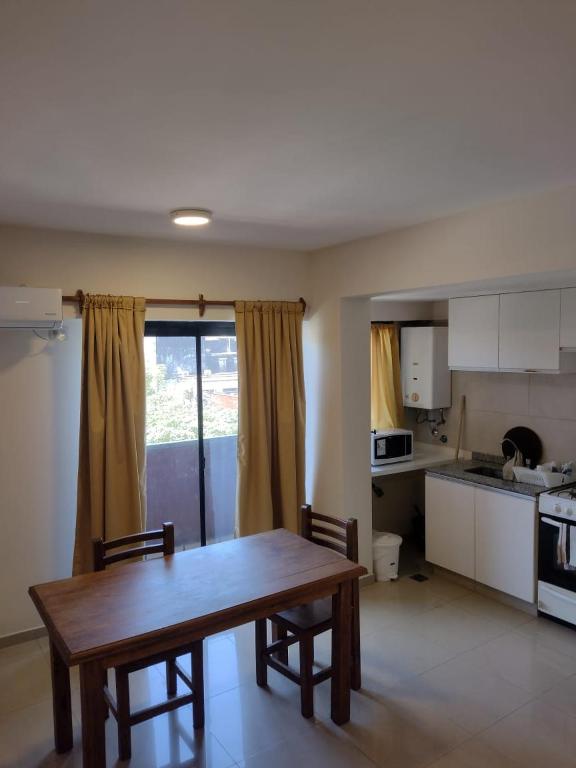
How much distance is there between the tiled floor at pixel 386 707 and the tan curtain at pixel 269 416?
0.84 meters

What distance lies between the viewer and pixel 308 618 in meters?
2.77

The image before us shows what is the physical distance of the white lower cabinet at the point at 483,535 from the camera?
371 cm

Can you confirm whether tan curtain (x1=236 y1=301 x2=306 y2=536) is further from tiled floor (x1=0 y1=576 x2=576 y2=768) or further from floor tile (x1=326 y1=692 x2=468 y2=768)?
floor tile (x1=326 y1=692 x2=468 y2=768)

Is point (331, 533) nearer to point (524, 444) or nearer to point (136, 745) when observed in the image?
point (136, 745)

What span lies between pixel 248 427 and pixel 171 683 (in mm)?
1671

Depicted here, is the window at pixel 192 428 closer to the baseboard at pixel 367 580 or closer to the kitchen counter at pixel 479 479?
the baseboard at pixel 367 580

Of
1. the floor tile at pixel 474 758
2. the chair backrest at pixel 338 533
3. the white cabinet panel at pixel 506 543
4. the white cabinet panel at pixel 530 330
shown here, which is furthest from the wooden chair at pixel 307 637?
the white cabinet panel at pixel 530 330

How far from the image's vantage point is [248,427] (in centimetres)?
395

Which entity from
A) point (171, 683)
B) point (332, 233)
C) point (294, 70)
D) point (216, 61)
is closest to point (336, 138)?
point (294, 70)

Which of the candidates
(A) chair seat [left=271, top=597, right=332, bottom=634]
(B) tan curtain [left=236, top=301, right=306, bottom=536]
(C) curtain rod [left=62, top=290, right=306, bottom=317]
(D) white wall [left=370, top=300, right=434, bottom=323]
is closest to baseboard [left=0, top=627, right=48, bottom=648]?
(B) tan curtain [left=236, top=301, right=306, bottom=536]

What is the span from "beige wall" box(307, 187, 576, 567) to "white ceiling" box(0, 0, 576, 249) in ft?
0.63

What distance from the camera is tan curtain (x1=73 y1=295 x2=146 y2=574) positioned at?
337 cm

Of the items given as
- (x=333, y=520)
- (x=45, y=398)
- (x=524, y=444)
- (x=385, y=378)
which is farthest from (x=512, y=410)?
(x=45, y=398)

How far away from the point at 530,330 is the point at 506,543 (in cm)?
148
